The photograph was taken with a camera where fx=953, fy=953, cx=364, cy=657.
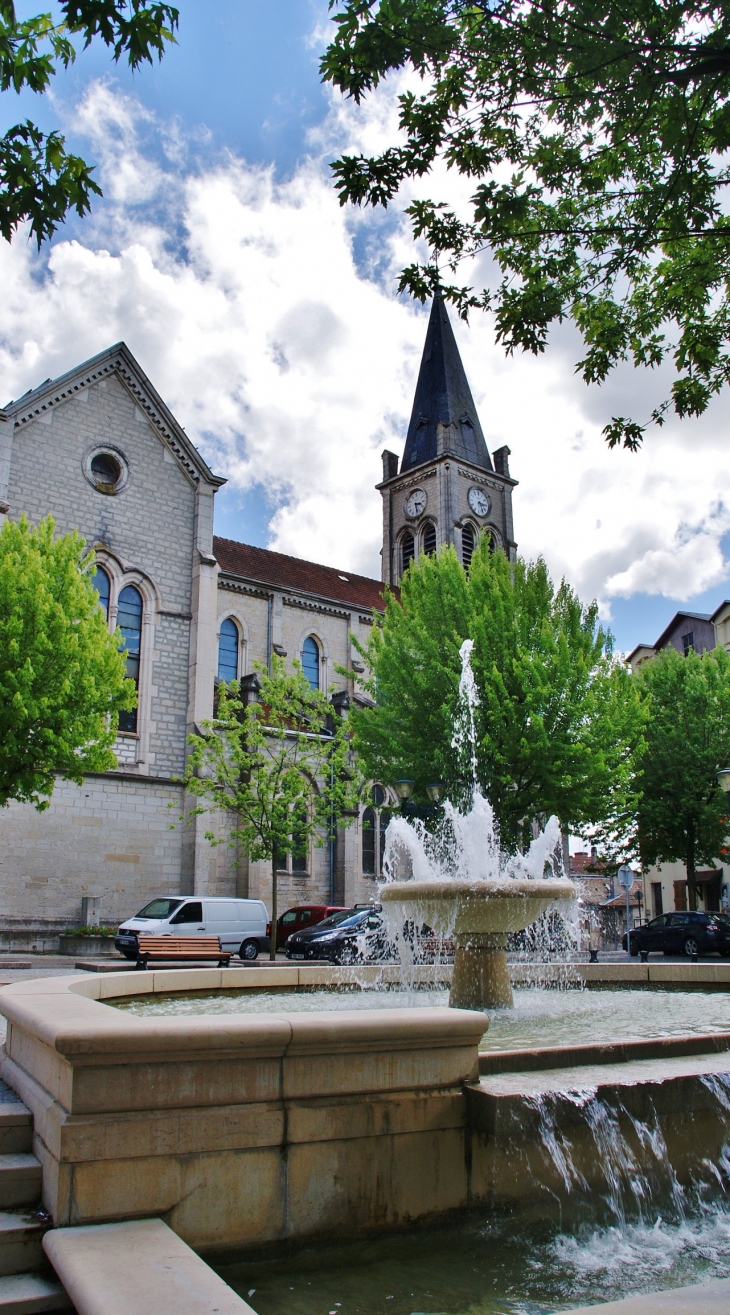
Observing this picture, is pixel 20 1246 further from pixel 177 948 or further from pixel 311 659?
pixel 311 659

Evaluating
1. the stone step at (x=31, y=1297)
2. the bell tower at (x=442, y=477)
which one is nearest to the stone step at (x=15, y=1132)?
the stone step at (x=31, y=1297)

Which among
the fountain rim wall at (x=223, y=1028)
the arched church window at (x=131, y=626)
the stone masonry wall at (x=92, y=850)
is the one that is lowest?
the fountain rim wall at (x=223, y=1028)

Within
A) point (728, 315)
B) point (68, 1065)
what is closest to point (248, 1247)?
point (68, 1065)

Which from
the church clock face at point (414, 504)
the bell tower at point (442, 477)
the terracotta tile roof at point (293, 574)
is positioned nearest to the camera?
the terracotta tile roof at point (293, 574)

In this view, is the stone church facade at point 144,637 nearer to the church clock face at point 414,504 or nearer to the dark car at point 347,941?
the dark car at point 347,941

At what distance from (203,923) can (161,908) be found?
1139 millimetres

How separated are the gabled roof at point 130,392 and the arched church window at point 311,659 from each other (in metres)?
9.51

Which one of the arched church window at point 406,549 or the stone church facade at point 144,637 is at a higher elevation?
the arched church window at point 406,549

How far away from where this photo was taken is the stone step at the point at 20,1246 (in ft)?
11.0

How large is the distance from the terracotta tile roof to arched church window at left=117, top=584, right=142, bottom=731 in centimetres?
660

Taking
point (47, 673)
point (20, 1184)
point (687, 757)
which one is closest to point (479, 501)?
point (687, 757)

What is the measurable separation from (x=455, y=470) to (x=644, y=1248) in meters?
52.3

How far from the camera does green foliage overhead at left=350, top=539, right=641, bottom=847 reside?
21812 mm

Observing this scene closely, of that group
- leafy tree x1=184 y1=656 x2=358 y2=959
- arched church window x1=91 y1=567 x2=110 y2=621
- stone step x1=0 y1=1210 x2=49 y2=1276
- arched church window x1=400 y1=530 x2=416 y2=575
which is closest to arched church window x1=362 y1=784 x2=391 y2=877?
leafy tree x1=184 y1=656 x2=358 y2=959
